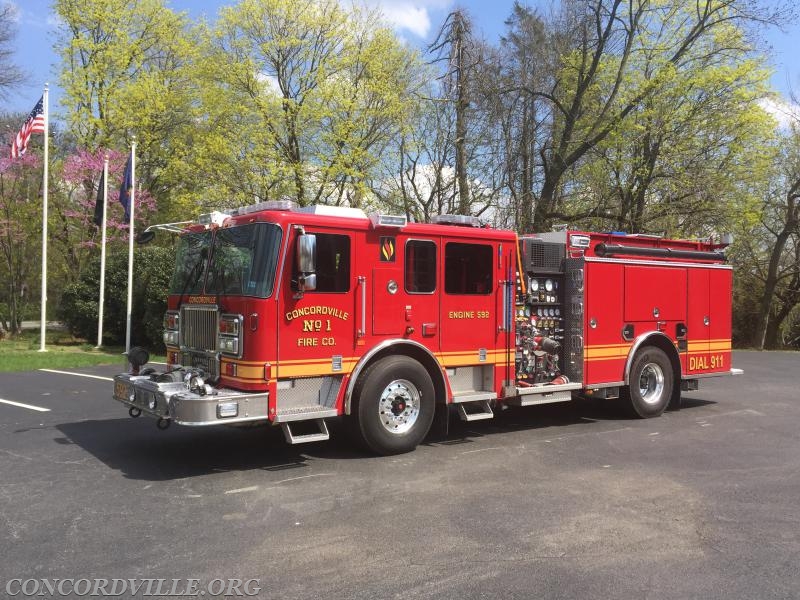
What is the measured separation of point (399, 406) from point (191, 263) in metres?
→ 2.94

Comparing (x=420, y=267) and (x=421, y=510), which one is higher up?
(x=420, y=267)

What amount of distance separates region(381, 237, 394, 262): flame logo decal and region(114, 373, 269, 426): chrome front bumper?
202cm

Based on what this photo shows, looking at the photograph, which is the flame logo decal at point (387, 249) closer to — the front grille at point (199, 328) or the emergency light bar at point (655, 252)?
the front grille at point (199, 328)

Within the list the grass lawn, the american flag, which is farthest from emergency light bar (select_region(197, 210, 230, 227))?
the american flag

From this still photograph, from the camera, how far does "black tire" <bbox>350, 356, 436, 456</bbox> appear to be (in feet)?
23.1

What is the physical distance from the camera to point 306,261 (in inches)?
253

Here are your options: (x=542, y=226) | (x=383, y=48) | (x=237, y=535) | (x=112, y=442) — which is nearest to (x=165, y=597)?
(x=237, y=535)

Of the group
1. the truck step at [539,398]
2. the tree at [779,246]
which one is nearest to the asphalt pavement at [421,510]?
the truck step at [539,398]

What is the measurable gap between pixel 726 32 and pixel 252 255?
2248cm

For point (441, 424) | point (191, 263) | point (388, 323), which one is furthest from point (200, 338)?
point (441, 424)

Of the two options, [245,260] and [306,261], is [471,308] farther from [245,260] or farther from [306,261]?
[245,260]

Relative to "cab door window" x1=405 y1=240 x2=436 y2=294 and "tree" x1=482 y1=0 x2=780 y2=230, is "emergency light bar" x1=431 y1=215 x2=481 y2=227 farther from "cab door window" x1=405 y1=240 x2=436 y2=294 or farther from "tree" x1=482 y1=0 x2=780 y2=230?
"tree" x1=482 y1=0 x2=780 y2=230

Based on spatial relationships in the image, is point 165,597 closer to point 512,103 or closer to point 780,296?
point 512,103

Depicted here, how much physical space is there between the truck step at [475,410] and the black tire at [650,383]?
2.60 metres
